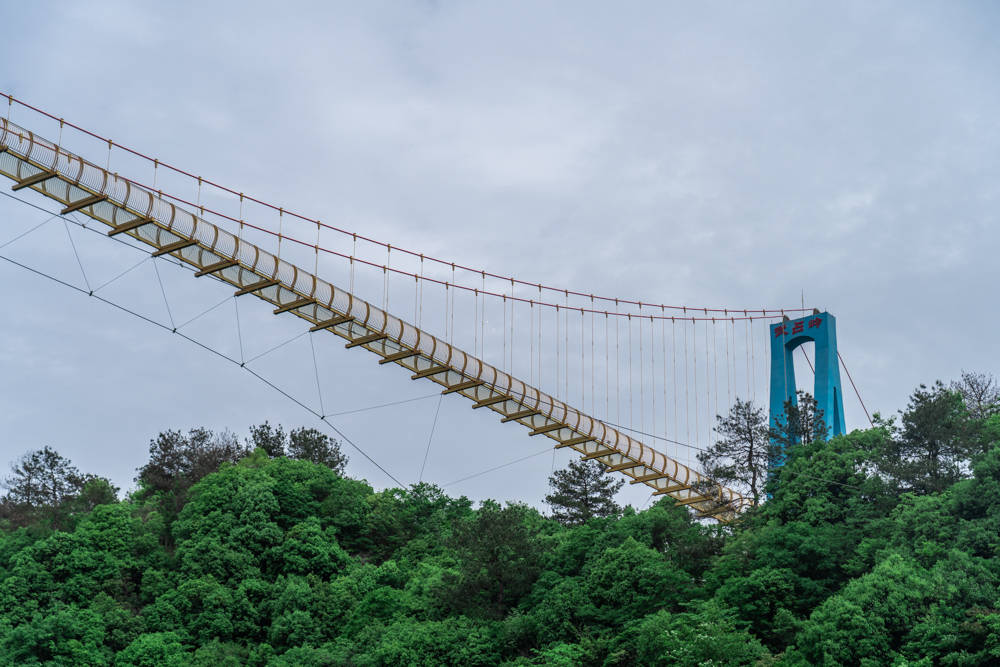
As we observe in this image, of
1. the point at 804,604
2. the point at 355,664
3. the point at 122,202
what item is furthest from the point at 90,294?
the point at 804,604

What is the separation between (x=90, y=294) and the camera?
3166cm

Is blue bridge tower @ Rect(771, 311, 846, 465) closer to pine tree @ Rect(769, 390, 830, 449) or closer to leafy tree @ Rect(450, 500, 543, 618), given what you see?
pine tree @ Rect(769, 390, 830, 449)

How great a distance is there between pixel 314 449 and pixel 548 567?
26383 mm

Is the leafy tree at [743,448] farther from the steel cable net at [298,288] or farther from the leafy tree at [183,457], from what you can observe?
the leafy tree at [183,457]

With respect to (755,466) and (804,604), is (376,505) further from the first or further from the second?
(804,604)

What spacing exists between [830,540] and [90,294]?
2417 centimetres

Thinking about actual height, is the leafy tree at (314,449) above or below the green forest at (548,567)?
above

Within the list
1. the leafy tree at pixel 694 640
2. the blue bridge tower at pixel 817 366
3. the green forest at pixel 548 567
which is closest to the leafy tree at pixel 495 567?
the green forest at pixel 548 567

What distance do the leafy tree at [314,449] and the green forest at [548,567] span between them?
613 centimetres

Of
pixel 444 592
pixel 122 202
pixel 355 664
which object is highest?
pixel 122 202

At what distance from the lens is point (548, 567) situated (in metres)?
41.9

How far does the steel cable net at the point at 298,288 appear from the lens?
1213 inches

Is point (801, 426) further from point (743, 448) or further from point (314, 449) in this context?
point (314, 449)

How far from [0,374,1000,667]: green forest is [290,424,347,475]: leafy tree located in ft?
20.1
